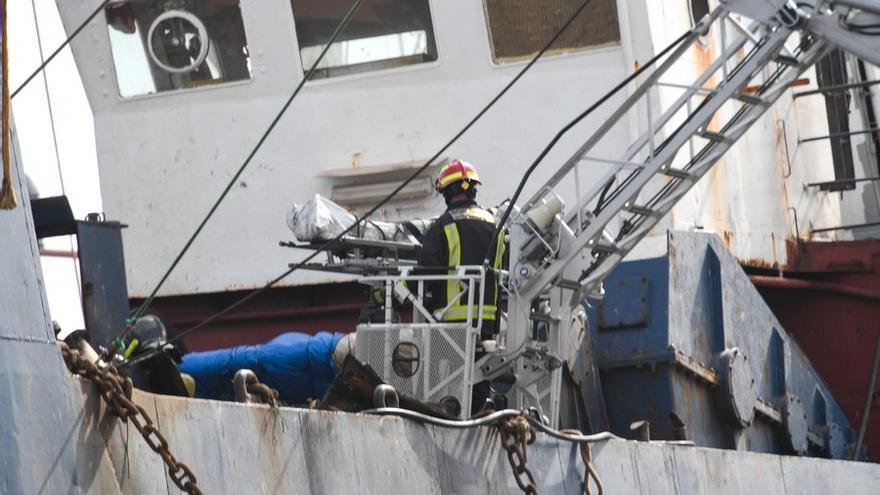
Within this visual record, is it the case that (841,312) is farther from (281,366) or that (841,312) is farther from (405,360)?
(405,360)

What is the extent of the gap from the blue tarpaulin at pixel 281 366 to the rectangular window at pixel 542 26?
2.51 metres

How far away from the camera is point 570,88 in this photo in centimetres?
1143

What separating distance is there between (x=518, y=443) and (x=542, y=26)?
505 cm

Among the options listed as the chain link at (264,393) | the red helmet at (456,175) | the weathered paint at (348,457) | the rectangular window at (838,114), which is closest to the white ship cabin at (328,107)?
the rectangular window at (838,114)

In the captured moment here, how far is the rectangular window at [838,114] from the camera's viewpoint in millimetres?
13641

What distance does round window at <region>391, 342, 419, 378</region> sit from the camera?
858 cm

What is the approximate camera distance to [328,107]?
1186cm

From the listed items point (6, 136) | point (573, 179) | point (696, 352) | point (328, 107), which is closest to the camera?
point (6, 136)

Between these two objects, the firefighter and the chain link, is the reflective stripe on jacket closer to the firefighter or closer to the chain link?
the firefighter

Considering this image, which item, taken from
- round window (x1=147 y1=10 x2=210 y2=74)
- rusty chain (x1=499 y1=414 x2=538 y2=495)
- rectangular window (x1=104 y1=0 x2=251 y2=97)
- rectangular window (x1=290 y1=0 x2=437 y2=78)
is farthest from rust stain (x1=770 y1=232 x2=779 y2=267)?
rusty chain (x1=499 y1=414 x2=538 y2=495)

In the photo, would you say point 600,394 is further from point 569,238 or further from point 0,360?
point 0,360

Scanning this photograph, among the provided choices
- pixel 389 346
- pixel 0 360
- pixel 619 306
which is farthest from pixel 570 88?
pixel 0 360

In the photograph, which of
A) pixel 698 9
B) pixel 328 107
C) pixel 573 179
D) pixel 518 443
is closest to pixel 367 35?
pixel 328 107

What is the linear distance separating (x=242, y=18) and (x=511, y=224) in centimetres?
365
